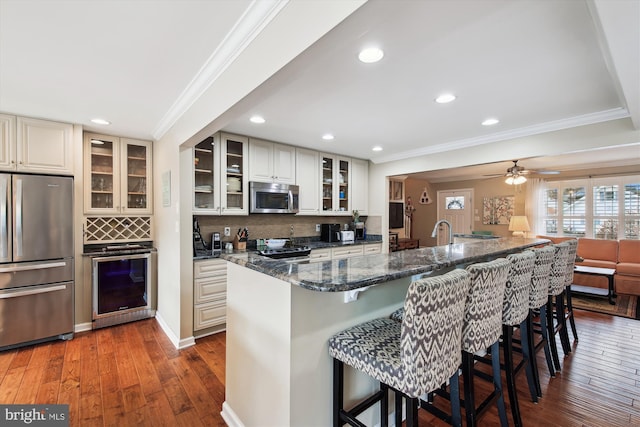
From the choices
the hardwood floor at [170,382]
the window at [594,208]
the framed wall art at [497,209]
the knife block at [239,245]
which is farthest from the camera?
the framed wall art at [497,209]

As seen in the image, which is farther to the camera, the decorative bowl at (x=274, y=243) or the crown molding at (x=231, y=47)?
the decorative bowl at (x=274, y=243)

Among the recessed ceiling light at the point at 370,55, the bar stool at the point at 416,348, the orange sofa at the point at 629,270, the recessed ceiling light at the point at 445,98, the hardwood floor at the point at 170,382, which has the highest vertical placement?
the recessed ceiling light at the point at 445,98

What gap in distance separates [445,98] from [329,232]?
2.80m

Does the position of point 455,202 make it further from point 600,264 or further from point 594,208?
point 600,264

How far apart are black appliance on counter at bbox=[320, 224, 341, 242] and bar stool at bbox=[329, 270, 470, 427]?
327cm

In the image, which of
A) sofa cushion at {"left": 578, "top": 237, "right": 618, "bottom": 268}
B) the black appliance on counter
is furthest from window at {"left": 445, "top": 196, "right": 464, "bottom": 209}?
the black appliance on counter

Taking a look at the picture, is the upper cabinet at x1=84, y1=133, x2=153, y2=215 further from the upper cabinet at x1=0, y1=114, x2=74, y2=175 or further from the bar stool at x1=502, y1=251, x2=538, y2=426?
the bar stool at x1=502, y1=251, x2=538, y2=426

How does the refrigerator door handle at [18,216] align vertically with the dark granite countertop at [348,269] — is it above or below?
above

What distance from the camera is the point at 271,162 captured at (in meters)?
3.96

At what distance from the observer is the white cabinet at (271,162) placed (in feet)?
12.4

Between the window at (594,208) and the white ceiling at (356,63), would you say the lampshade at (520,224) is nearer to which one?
the window at (594,208)

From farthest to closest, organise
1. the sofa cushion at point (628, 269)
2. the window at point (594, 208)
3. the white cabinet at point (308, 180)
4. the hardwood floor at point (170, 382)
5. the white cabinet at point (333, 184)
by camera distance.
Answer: the window at point (594, 208), the white cabinet at point (333, 184), the sofa cushion at point (628, 269), the white cabinet at point (308, 180), the hardwood floor at point (170, 382)

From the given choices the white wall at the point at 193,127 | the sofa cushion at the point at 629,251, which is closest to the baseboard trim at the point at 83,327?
the white wall at the point at 193,127

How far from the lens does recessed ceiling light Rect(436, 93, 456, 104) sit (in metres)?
2.35
